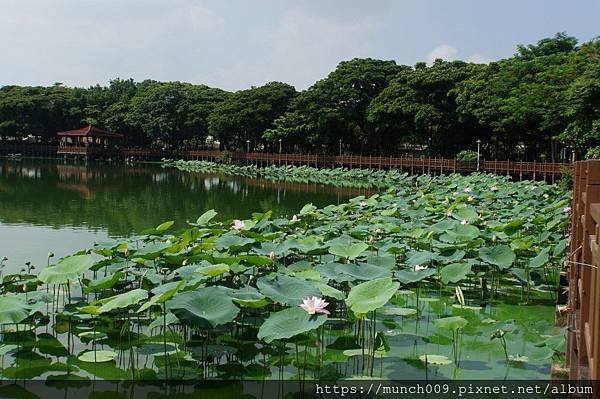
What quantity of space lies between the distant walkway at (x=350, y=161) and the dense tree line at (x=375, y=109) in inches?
49.7

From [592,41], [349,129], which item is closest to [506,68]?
[592,41]

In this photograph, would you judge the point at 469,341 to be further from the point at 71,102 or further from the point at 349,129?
the point at 71,102

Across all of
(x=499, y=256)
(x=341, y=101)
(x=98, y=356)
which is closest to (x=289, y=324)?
(x=98, y=356)

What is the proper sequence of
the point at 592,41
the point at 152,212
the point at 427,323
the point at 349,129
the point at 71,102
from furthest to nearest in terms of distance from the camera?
the point at 71,102
the point at 349,129
the point at 592,41
the point at 152,212
the point at 427,323

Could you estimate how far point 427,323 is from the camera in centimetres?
530

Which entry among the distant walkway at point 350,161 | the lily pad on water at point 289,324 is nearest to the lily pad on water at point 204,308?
the lily pad on water at point 289,324

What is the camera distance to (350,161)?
38844 millimetres

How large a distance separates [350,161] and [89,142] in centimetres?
2402

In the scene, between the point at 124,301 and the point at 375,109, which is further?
the point at 375,109

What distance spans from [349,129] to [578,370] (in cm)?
3785

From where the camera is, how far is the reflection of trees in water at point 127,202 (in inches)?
565

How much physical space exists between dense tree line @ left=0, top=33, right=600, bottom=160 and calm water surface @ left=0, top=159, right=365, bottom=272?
8275mm

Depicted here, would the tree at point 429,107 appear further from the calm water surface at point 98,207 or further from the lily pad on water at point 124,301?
the lily pad on water at point 124,301

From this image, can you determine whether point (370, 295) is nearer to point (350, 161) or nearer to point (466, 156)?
point (466, 156)
